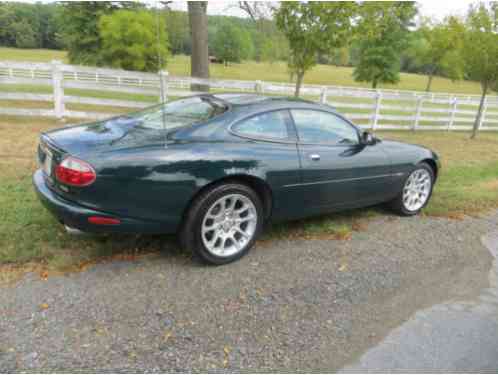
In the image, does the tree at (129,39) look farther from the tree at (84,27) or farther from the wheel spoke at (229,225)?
the wheel spoke at (229,225)

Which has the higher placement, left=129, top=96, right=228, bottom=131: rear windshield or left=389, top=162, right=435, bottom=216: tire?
left=129, top=96, right=228, bottom=131: rear windshield

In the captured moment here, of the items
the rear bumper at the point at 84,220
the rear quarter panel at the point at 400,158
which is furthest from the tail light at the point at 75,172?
the rear quarter panel at the point at 400,158

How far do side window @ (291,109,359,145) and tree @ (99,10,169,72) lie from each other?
1160 inches

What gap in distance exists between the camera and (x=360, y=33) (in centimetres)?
880

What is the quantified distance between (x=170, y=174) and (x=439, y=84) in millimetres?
67833

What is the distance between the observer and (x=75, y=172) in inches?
104

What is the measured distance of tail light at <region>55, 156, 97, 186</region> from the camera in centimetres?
263

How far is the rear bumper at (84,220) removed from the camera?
268cm

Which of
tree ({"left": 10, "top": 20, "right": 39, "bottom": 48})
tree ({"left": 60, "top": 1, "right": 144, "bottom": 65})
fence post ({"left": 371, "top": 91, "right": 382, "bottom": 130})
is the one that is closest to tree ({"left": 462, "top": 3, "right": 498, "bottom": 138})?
fence post ({"left": 371, "top": 91, "right": 382, "bottom": 130})

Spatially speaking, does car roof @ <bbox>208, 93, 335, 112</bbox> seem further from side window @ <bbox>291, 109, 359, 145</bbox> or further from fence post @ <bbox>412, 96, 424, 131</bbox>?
fence post @ <bbox>412, 96, 424, 131</bbox>

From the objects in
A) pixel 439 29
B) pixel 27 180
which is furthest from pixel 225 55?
pixel 27 180

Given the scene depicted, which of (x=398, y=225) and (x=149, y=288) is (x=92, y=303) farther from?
(x=398, y=225)

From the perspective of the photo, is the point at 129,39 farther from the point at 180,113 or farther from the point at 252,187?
the point at 252,187

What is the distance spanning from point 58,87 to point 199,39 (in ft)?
12.2
